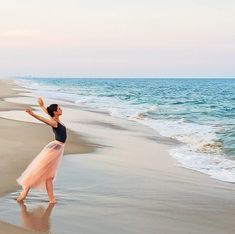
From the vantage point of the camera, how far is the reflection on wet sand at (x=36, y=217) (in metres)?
5.67

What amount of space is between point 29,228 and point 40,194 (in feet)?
6.20

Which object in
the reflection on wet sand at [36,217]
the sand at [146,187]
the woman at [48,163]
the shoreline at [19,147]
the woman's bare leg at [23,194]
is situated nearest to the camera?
the reflection on wet sand at [36,217]

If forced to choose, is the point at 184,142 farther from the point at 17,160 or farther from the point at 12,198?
the point at 12,198

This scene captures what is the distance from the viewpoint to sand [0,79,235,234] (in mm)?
6102

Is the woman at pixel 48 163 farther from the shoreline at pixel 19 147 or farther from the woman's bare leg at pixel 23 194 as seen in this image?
the shoreline at pixel 19 147

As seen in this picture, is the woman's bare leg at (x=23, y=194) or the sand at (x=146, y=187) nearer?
the sand at (x=146, y=187)

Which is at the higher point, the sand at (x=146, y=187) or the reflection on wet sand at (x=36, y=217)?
the reflection on wet sand at (x=36, y=217)

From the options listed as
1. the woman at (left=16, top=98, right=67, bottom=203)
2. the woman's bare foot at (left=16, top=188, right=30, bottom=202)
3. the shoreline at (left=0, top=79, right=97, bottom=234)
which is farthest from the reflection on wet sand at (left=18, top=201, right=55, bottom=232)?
the woman at (left=16, top=98, right=67, bottom=203)

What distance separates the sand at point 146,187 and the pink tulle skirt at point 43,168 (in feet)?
2.18

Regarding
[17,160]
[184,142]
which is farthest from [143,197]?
[184,142]

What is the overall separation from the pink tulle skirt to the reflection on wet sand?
0.38 m

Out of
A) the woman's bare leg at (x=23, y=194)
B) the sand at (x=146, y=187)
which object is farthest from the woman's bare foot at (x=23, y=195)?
the sand at (x=146, y=187)

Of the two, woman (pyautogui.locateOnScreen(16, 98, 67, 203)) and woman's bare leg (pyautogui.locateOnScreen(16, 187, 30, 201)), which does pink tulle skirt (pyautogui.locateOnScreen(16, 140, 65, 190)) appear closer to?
woman (pyautogui.locateOnScreen(16, 98, 67, 203))

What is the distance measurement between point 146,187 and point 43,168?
223 cm
